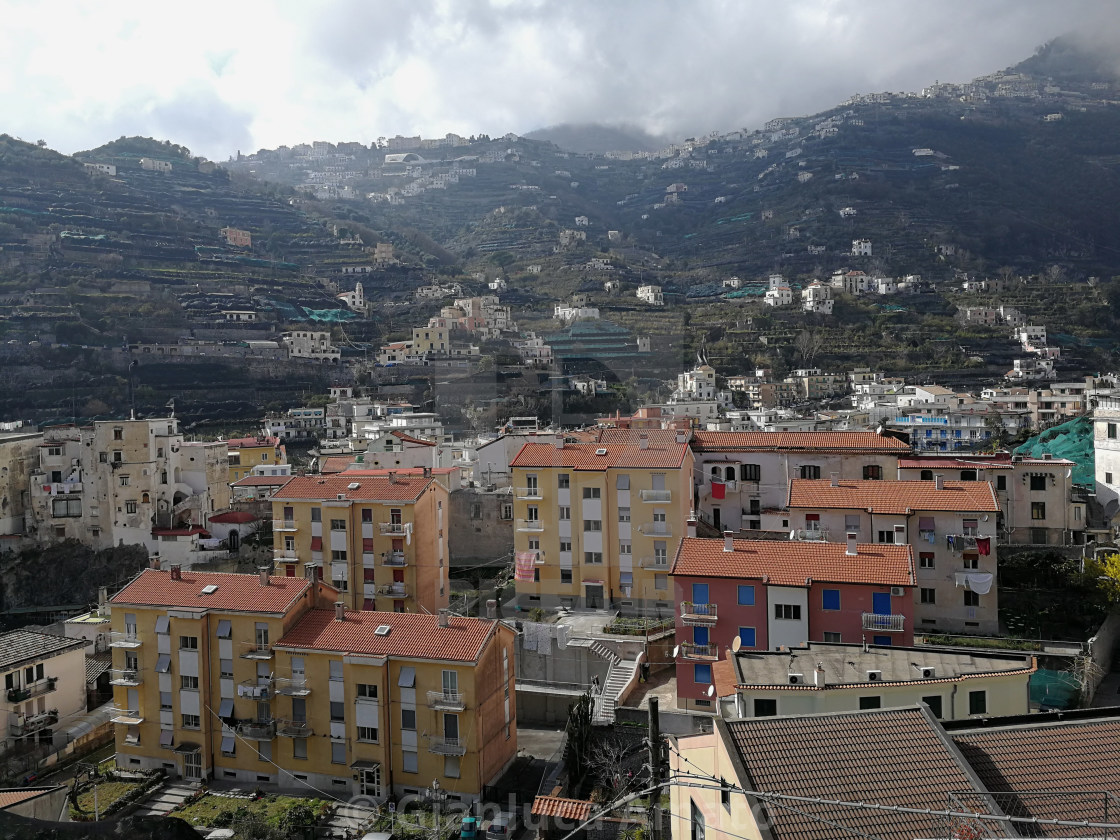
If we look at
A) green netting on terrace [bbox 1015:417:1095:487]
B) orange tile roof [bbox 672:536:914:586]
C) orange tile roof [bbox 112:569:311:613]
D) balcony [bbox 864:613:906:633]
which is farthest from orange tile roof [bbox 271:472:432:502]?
green netting on terrace [bbox 1015:417:1095:487]

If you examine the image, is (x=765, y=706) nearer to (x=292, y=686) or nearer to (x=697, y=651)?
(x=697, y=651)

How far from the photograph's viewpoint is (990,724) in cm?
1051

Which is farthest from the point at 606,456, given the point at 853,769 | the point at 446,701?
the point at 853,769

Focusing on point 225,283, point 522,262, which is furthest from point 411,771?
point 522,262

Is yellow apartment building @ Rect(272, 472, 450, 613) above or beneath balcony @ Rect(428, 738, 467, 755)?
above

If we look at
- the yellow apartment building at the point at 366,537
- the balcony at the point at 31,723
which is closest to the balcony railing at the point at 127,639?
the balcony at the point at 31,723

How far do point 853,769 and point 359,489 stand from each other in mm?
21096

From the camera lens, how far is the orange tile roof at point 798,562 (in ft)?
63.3

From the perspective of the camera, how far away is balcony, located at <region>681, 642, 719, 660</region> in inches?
781

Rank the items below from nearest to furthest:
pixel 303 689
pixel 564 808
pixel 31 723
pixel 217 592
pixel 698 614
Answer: pixel 564 808 → pixel 303 689 → pixel 698 614 → pixel 217 592 → pixel 31 723

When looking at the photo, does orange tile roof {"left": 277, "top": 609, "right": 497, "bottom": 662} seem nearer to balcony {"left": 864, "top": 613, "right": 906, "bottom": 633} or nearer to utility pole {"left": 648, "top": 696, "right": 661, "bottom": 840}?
utility pole {"left": 648, "top": 696, "right": 661, "bottom": 840}

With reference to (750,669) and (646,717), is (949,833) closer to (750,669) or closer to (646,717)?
(750,669)

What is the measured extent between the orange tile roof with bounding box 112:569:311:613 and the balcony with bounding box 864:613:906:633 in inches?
508

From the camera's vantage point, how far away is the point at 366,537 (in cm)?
2780
